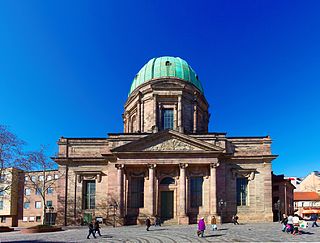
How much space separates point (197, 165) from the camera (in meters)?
44.6

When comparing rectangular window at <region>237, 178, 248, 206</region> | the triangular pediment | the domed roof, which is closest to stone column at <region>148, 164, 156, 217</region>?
the triangular pediment

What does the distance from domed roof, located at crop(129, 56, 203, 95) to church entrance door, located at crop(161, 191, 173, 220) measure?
18735 millimetres

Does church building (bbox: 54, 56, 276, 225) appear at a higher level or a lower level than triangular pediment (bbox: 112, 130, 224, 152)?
lower

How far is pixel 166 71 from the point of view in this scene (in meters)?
54.7

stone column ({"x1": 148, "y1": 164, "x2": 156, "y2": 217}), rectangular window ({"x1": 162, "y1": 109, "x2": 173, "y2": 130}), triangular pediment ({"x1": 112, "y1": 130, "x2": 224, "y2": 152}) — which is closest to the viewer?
stone column ({"x1": 148, "y1": 164, "x2": 156, "y2": 217})

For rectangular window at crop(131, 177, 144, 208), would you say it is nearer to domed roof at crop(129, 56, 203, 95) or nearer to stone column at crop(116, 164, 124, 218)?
stone column at crop(116, 164, 124, 218)

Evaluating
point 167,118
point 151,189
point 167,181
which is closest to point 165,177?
point 167,181

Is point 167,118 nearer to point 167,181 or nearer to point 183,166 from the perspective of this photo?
point 183,166

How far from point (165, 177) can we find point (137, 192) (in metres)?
4.18

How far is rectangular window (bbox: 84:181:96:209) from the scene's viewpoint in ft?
153

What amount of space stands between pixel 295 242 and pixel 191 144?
23.3 m

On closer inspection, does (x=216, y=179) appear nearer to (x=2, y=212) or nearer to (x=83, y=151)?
(x=83, y=151)

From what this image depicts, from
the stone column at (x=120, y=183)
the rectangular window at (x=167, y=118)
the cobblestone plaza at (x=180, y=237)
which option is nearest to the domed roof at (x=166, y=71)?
the rectangular window at (x=167, y=118)

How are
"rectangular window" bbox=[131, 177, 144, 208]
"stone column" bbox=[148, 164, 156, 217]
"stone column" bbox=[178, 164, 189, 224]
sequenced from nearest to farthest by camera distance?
"stone column" bbox=[178, 164, 189, 224], "stone column" bbox=[148, 164, 156, 217], "rectangular window" bbox=[131, 177, 144, 208]
